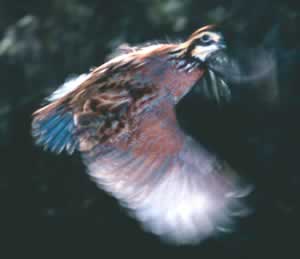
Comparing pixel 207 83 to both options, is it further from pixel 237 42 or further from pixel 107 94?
pixel 237 42

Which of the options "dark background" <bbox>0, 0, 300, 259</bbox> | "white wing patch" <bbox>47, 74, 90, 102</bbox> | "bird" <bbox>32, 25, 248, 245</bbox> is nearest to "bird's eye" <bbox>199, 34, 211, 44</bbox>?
"bird" <bbox>32, 25, 248, 245</bbox>

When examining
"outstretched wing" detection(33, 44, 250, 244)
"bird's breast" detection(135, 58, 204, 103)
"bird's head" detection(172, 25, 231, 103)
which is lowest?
"outstretched wing" detection(33, 44, 250, 244)

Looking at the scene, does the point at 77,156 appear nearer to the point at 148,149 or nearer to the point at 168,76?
the point at 148,149

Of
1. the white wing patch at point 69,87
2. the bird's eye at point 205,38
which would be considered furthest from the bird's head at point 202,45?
the white wing patch at point 69,87

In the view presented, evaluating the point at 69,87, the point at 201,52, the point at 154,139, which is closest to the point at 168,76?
the point at 201,52

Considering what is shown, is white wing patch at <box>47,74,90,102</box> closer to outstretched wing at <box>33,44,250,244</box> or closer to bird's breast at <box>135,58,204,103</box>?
outstretched wing at <box>33,44,250,244</box>
